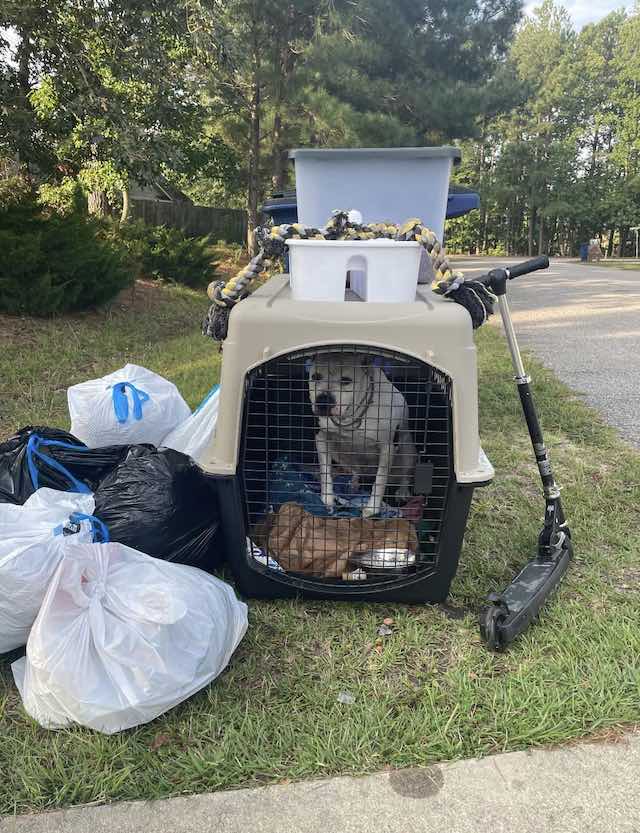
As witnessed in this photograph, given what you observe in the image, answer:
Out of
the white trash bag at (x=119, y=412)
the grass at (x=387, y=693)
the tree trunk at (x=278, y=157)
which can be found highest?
the tree trunk at (x=278, y=157)

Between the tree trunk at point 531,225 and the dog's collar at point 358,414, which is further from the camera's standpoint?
the tree trunk at point 531,225

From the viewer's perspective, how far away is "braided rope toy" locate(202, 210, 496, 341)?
2.12 m

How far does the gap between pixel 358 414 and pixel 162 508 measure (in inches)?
30.8

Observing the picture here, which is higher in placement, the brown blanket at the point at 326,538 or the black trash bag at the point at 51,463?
the black trash bag at the point at 51,463

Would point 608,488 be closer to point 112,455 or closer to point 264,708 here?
point 264,708

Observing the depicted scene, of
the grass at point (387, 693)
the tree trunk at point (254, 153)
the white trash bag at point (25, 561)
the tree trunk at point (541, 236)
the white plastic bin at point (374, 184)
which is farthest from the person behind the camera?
the tree trunk at point (541, 236)

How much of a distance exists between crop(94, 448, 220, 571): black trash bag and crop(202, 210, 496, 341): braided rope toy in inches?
20.2

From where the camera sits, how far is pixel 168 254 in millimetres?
10805

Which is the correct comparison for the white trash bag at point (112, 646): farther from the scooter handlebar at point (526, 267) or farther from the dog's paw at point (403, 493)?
the scooter handlebar at point (526, 267)

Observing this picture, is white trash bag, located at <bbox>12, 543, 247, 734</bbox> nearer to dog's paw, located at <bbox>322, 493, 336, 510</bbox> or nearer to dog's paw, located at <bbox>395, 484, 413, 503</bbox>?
dog's paw, located at <bbox>322, 493, 336, 510</bbox>

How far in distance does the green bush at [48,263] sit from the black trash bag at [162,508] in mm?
5299

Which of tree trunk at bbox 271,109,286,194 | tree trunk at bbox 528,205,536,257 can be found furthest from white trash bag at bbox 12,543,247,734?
tree trunk at bbox 528,205,536,257

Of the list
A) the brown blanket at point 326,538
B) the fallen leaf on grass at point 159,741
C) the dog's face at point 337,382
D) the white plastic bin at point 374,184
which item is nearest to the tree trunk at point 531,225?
the white plastic bin at point 374,184

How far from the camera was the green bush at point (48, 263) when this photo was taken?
6715 millimetres
